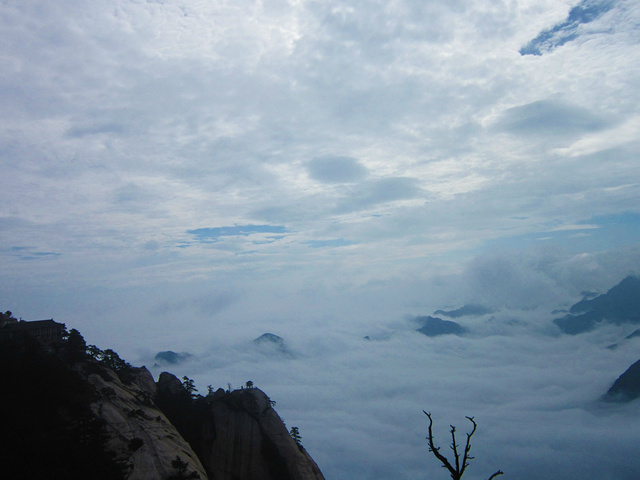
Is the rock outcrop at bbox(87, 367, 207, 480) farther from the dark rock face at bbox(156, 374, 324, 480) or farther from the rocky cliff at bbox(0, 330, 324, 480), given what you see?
the dark rock face at bbox(156, 374, 324, 480)

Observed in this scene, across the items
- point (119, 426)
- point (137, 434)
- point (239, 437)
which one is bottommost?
point (239, 437)

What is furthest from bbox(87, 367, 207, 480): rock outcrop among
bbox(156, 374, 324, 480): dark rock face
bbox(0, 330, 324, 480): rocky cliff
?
bbox(156, 374, 324, 480): dark rock face

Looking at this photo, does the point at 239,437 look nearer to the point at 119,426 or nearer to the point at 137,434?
the point at 137,434

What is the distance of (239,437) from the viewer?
55.8m

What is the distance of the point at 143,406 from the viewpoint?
1962 inches

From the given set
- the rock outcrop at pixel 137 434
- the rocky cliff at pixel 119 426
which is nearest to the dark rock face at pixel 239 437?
the rocky cliff at pixel 119 426

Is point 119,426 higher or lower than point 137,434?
higher

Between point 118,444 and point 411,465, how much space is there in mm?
179854

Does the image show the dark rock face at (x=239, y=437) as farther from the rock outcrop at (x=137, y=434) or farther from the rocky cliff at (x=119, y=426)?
the rock outcrop at (x=137, y=434)

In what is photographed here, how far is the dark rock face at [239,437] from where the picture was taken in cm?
5362

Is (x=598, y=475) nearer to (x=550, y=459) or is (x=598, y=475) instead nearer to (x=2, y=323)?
(x=550, y=459)

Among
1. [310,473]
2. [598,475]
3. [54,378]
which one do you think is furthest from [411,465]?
[54,378]

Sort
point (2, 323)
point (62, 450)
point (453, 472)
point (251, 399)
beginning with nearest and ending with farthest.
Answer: point (453, 472)
point (62, 450)
point (251, 399)
point (2, 323)

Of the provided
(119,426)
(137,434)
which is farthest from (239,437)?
(119,426)
